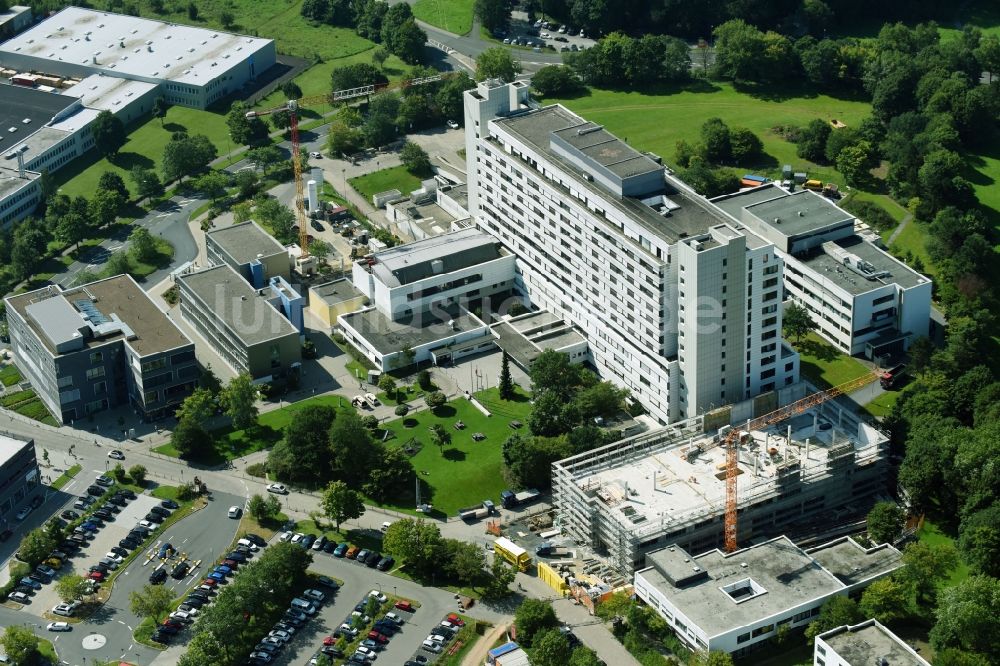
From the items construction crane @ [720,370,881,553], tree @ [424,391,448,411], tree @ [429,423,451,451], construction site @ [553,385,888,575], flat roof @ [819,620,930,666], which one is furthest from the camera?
tree @ [424,391,448,411]

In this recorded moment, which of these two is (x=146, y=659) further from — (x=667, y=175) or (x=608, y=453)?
(x=667, y=175)

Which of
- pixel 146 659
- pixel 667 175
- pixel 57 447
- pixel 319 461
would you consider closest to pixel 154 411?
pixel 57 447

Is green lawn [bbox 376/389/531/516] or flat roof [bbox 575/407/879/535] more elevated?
flat roof [bbox 575/407/879/535]

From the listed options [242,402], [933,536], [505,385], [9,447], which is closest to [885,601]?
[933,536]

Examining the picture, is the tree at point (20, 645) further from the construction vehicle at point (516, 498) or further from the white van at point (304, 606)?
the construction vehicle at point (516, 498)

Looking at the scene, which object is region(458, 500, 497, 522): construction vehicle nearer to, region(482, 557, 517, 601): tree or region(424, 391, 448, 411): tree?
region(482, 557, 517, 601): tree

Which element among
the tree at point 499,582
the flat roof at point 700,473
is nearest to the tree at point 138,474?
the tree at point 499,582

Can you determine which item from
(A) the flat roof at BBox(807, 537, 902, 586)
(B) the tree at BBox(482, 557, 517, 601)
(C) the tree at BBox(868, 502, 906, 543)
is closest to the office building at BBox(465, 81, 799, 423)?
(C) the tree at BBox(868, 502, 906, 543)
